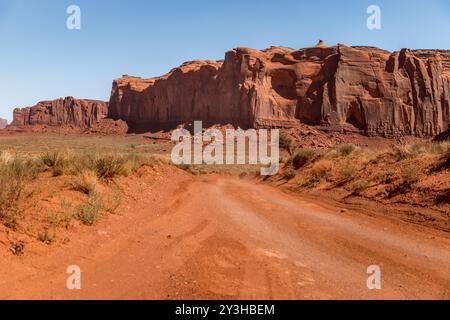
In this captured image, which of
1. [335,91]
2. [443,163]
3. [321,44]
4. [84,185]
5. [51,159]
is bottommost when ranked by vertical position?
[84,185]

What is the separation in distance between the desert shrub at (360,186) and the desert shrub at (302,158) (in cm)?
791

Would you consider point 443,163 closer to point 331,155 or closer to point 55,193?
point 331,155

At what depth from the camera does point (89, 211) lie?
685 centimetres

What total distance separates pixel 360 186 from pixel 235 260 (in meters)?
8.12

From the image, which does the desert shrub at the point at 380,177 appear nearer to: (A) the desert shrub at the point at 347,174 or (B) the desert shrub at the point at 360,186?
(B) the desert shrub at the point at 360,186

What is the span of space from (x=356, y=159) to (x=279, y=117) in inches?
2109

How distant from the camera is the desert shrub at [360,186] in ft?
39.9

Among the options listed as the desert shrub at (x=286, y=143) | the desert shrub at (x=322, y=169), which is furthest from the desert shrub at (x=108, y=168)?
the desert shrub at (x=286, y=143)

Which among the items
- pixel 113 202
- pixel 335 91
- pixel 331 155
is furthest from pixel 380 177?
pixel 335 91

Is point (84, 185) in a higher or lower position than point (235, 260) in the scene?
higher

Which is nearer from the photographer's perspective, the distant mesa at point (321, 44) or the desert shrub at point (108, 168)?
the desert shrub at point (108, 168)

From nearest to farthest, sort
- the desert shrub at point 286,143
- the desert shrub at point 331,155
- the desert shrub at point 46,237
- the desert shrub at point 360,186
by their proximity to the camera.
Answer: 1. the desert shrub at point 46,237
2. the desert shrub at point 360,186
3. the desert shrub at point 331,155
4. the desert shrub at point 286,143

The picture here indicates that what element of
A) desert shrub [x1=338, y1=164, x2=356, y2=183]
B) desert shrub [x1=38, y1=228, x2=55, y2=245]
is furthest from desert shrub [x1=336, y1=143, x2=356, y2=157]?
desert shrub [x1=38, y1=228, x2=55, y2=245]
